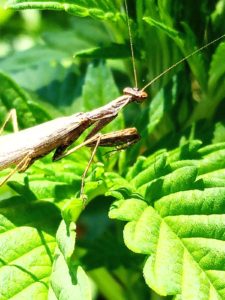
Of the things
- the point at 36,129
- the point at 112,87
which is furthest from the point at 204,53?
the point at 36,129

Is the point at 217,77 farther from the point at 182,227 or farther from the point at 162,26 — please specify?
the point at 182,227

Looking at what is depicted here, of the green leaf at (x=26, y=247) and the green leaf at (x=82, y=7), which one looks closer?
the green leaf at (x=26, y=247)

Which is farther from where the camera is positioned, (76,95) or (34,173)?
(76,95)

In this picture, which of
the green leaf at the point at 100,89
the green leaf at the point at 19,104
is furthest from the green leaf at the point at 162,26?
the green leaf at the point at 19,104

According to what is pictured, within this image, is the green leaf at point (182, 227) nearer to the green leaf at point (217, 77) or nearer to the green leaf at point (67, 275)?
the green leaf at point (67, 275)

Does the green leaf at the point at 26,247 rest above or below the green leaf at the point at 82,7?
below

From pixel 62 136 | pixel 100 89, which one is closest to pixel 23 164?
pixel 62 136

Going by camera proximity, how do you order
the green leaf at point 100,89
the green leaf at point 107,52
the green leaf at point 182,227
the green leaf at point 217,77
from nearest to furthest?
the green leaf at point 182,227 < the green leaf at point 217,77 < the green leaf at point 107,52 < the green leaf at point 100,89

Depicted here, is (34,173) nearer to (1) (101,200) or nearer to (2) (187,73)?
(2) (187,73)
